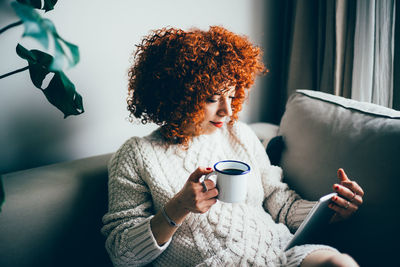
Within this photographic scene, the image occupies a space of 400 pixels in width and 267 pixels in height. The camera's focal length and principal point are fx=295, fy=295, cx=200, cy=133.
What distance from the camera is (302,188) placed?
1097mm

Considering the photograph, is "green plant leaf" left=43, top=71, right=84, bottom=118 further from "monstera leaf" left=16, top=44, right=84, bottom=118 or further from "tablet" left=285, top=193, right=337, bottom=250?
"tablet" left=285, top=193, right=337, bottom=250

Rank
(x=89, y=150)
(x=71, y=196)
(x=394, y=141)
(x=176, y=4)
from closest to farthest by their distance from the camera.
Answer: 1. (x=394, y=141)
2. (x=71, y=196)
3. (x=89, y=150)
4. (x=176, y=4)

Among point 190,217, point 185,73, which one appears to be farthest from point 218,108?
point 190,217

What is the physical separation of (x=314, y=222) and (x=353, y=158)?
247mm

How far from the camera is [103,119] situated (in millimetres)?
1285

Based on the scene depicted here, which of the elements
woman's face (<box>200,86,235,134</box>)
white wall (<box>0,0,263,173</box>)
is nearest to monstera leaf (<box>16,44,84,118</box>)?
white wall (<box>0,0,263,173</box>)

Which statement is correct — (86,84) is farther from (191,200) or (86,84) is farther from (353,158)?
(353,158)

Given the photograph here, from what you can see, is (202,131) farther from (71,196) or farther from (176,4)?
(176,4)

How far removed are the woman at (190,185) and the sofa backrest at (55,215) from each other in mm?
137

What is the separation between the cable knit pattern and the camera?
34.2 inches

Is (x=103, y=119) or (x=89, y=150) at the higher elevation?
(x=103, y=119)

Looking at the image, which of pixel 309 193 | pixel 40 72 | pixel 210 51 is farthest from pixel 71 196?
pixel 309 193

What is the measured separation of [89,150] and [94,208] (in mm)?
294

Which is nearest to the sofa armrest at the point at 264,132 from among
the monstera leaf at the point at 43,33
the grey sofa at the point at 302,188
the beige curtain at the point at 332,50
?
the grey sofa at the point at 302,188
